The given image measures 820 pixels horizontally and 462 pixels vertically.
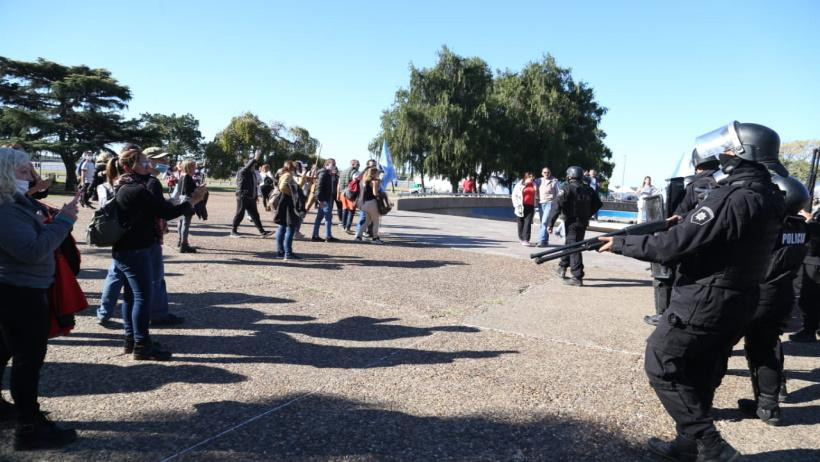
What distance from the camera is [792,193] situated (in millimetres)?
3914

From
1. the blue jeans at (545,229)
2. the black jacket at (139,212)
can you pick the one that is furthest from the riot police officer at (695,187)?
the blue jeans at (545,229)

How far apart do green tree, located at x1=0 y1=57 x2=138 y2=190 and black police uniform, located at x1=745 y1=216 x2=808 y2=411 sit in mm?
36468

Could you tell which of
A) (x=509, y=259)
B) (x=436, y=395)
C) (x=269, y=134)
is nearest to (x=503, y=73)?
(x=269, y=134)

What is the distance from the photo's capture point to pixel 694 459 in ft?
9.64

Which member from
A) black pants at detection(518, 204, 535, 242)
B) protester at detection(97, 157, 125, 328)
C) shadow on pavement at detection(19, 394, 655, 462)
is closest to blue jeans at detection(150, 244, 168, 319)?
protester at detection(97, 157, 125, 328)

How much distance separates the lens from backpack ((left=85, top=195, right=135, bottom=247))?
4012mm

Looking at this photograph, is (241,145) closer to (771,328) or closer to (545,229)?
(545,229)

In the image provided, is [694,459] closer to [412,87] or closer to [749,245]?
[749,245]

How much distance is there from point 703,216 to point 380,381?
8.16 feet

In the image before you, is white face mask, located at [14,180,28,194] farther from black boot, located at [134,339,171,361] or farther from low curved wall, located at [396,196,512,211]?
low curved wall, located at [396,196,512,211]

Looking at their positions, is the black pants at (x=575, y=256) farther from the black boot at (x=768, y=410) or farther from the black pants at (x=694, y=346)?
the black pants at (x=694, y=346)

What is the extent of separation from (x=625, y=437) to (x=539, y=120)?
40892 millimetres

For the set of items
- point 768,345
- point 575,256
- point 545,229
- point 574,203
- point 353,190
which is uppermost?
point 353,190

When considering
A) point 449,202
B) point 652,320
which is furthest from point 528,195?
point 449,202
